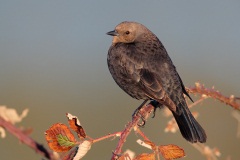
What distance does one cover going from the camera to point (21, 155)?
276 inches

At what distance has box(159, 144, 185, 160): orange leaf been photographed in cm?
157

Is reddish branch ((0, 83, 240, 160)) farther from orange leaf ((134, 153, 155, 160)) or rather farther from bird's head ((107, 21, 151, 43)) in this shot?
bird's head ((107, 21, 151, 43))

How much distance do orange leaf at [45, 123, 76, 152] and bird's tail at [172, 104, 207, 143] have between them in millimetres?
2228

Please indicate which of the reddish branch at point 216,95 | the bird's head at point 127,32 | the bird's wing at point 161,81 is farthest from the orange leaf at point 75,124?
the bird's head at point 127,32

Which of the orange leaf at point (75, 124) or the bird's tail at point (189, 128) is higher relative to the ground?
the orange leaf at point (75, 124)

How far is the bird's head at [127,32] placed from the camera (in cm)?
542

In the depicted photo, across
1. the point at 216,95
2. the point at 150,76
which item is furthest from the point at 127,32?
the point at 216,95

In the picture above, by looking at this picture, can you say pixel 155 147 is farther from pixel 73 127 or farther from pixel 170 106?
pixel 170 106

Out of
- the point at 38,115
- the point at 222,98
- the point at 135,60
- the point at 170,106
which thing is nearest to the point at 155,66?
the point at 135,60

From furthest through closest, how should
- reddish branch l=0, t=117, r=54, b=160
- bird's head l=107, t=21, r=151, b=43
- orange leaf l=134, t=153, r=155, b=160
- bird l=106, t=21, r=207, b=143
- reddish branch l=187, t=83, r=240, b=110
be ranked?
bird's head l=107, t=21, r=151, b=43, bird l=106, t=21, r=207, b=143, reddish branch l=187, t=83, r=240, b=110, orange leaf l=134, t=153, r=155, b=160, reddish branch l=0, t=117, r=54, b=160

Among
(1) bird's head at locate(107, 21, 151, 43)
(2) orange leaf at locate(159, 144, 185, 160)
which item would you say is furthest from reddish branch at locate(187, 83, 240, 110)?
(1) bird's head at locate(107, 21, 151, 43)

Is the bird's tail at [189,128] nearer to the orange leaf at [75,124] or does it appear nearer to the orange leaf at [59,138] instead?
the orange leaf at [75,124]

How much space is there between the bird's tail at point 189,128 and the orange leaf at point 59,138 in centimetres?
223

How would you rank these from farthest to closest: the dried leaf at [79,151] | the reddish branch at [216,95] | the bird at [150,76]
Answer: the bird at [150,76] < the reddish branch at [216,95] < the dried leaf at [79,151]
